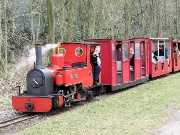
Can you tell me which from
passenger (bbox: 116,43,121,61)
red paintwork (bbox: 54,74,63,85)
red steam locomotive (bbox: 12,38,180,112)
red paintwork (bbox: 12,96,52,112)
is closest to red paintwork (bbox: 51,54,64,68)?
red steam locomotive (bbox: 12,38,180,112)

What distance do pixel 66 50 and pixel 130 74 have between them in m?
4.85

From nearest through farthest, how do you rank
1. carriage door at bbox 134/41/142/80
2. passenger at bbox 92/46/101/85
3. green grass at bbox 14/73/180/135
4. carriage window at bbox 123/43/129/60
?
1. green grass at bbox 14/73/180/135
2. passenger at bbox 92/46/101/85
3. carriage window at bbox 123/43/129/60
4. carriage door at bbox 134/41/142/80

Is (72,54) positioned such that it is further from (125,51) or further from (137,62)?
(137,62)

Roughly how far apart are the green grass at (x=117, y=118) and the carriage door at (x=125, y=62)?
3494 mm

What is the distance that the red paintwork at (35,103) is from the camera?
10875mm

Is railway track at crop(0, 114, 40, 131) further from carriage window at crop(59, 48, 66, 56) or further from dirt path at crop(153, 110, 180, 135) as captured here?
dirt path at crop(153, 110, 180, 135)

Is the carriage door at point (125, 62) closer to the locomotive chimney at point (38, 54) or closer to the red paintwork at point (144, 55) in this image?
the red paintwork at point (144, 55)

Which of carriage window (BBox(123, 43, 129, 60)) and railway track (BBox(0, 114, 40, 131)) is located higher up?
carriage window (BBox(123, 43, 129, 60))

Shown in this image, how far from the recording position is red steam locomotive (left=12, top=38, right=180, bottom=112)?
11.0 m

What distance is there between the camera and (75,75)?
39.2 ft

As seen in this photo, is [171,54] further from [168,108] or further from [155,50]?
[168,108]

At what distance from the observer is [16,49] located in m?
26.0

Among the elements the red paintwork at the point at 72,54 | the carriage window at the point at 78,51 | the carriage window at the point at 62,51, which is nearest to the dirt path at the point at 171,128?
the red paintwork at the point at 72,54

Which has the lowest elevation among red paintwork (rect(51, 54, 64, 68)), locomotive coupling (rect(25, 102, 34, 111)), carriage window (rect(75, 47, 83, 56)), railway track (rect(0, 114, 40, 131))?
railway track (rect(0, 114, 40, 131))
